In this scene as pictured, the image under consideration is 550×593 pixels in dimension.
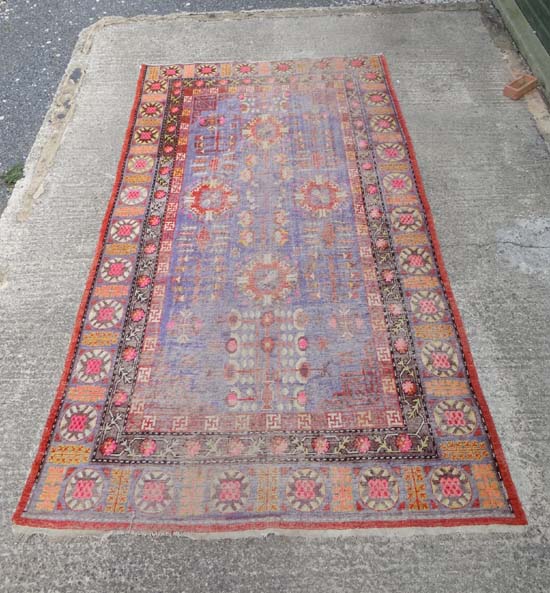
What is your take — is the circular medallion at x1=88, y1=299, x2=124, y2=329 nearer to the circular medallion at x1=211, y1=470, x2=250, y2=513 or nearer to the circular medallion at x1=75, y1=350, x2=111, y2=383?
the circular medallion at x1=75, y1=350, x2=111, y2=383

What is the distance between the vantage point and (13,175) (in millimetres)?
2572

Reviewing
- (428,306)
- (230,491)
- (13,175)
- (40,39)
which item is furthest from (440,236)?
(40,39)

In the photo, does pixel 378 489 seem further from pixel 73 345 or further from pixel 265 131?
pixel 265 131

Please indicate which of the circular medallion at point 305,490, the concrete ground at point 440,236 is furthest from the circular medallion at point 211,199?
the circular medallion at point 305,490

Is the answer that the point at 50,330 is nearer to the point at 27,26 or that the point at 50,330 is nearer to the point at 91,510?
the point at 91,510

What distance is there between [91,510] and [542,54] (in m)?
3.26

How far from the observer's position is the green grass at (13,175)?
2.55 metres

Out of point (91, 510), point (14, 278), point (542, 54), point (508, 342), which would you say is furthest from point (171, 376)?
point (542, 54)

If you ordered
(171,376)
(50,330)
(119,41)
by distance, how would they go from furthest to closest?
(119,41) < (50,330) < (171,376)

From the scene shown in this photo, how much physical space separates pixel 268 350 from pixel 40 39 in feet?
9.10

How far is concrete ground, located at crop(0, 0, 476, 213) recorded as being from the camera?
9.25ft

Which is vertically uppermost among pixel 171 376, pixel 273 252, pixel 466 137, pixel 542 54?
Result: pixel 542 54

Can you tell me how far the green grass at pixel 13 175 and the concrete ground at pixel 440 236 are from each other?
53 millimetres

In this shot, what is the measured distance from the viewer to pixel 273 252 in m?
2.25
